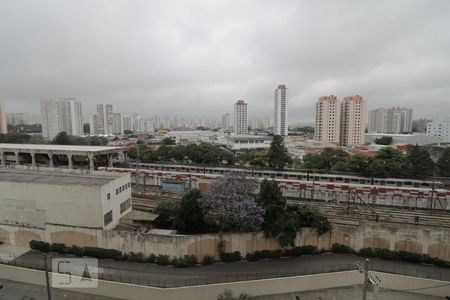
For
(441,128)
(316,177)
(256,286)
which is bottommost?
(256,286)

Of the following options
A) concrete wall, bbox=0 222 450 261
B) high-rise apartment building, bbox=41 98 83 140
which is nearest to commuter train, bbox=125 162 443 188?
concrete wall, bbox=0 222 450 261

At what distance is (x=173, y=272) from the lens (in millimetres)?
15672

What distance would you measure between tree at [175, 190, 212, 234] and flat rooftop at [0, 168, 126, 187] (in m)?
6.35

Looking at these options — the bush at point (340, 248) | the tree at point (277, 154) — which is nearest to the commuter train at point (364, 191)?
the bush at point (340, 248)

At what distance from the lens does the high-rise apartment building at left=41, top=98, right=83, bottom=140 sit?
115m

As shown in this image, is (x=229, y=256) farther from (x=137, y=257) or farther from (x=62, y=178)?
(x=62, y=178)

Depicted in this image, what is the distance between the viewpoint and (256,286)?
14.4 meters

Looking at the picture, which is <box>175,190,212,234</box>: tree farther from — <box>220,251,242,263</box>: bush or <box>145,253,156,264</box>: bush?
<box>145,253,156,264</box>: bush

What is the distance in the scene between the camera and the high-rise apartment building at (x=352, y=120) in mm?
81500

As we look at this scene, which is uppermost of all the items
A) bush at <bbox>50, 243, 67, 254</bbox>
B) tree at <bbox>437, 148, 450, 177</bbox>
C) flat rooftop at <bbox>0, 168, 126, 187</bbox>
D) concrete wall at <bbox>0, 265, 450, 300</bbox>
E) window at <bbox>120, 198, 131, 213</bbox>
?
flat rooftop at <bbox>0, 168, 126, 187</bbox>

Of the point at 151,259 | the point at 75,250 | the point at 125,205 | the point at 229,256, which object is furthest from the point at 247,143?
the point at 75,250

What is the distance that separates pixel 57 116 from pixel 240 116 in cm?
9053

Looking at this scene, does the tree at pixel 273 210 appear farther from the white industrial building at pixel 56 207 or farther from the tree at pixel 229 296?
A: the white industrial building at pixel 56 207

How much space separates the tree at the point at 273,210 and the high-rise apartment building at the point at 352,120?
76253 millimetres
